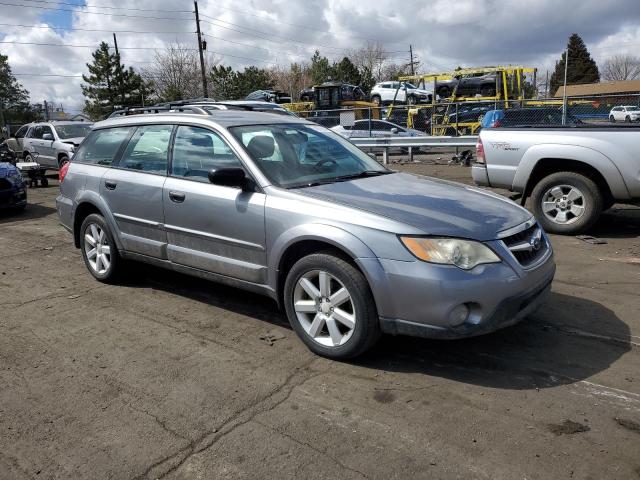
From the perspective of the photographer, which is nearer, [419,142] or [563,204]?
[563,204]

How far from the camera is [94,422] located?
10.2 feet

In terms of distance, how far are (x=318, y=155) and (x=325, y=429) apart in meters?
2.39

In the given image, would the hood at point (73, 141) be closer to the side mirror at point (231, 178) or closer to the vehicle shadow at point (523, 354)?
the side mirror at point (231, 178)

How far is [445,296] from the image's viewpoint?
3221 millimetres

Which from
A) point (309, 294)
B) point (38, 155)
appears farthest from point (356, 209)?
point (38, 155)

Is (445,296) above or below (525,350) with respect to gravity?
above

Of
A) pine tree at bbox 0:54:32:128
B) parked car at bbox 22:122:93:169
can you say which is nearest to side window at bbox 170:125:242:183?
parked car at bbox 22:122:93:169

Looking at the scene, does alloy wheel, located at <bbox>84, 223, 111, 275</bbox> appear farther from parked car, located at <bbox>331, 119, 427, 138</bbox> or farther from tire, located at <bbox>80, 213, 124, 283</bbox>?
parked car, located at <bbox>331, 119, 427, 138</bbox>

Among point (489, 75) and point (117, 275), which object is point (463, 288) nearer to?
point (117, 275)

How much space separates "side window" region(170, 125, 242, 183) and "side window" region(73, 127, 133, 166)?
0.92 m

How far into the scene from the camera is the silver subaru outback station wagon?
3.31m

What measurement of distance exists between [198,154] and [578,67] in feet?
280

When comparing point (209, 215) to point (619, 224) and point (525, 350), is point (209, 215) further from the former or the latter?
point (619, 224)

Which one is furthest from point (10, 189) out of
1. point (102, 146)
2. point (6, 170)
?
point (102, 146)
